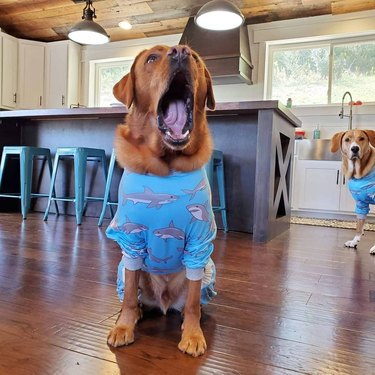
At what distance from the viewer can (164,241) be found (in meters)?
0.92

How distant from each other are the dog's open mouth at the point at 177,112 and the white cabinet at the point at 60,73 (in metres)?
4.86

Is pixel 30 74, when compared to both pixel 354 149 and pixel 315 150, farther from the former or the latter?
pixel 354 149

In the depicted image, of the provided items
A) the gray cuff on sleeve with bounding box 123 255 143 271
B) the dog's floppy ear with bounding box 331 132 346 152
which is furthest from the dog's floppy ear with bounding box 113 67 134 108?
the dog's floppy ear with bounding box 331 132 346 152

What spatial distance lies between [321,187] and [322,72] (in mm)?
1508

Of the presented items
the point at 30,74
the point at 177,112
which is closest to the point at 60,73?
the point at 30,74

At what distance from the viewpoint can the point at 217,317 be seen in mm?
1119

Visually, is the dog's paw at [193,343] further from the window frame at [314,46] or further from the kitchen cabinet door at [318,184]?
the window frame at [314,46]

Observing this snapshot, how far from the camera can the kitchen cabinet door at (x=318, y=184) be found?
3969 mm

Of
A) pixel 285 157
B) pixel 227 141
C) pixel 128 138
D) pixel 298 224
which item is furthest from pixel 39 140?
pixel 128 138

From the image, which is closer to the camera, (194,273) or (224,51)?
(194,273)

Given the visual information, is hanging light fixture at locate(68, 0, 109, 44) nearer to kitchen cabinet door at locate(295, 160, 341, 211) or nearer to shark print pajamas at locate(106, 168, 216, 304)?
kitchen cabinet door at locate(295, 160, 341, 211)

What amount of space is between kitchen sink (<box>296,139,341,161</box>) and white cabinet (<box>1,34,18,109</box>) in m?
4.02

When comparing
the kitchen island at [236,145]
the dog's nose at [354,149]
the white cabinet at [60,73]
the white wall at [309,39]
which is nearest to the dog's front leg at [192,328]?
the kitchen island at [236,145]

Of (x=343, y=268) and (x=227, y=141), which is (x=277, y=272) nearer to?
(x=343, y=268)
